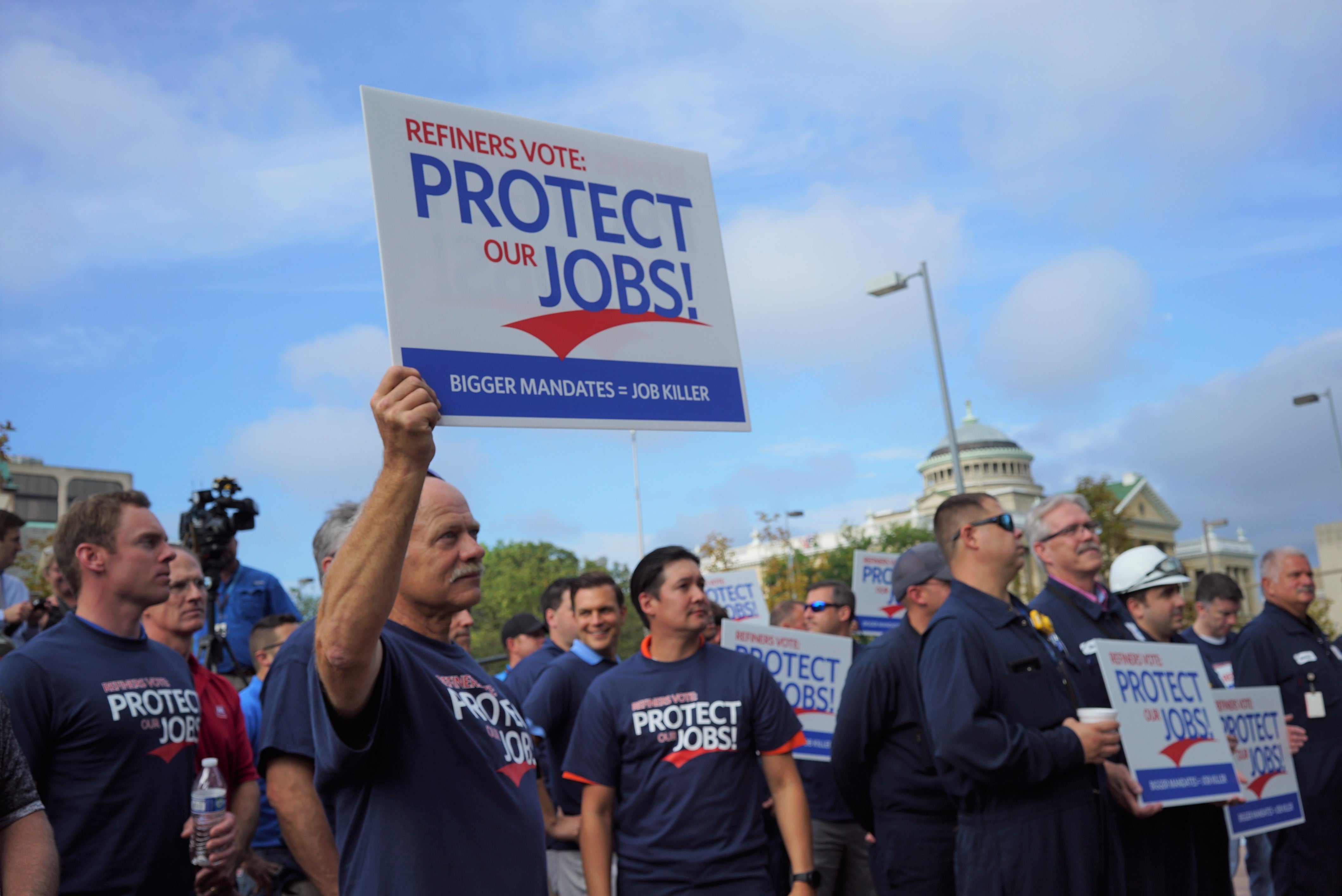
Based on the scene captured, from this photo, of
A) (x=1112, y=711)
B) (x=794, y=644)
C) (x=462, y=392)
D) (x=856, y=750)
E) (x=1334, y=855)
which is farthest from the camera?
(x=794, y=644)

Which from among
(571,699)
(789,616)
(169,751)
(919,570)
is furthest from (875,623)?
(169,751)

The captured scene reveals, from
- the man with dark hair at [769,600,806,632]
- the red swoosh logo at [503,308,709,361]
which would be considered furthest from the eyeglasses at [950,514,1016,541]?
the man with dark hair at [769,600,806,632]

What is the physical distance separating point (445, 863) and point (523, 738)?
1.57ft

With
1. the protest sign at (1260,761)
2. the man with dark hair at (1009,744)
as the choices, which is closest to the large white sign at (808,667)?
the protest sign at (1260,761)

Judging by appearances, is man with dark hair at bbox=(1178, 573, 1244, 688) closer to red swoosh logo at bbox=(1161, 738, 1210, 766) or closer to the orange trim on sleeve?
red swoosh logo at bbox=(1161, 738, 1210, 766)

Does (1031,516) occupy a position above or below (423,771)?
above

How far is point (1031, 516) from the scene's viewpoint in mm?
5988

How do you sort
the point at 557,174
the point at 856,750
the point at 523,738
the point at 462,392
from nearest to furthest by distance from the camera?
the point at 462,392 → the point at 523,738 → the point at 557,174 → the point at 856,750

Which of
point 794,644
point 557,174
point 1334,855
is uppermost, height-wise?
point 557,174

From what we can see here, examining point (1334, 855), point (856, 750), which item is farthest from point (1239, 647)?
point (856, 750)

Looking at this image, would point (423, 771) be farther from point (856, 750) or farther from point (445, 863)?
point (856, 750)

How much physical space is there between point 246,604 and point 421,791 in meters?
5.13

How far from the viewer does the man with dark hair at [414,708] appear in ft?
7.89

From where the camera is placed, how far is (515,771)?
9.85 feet
